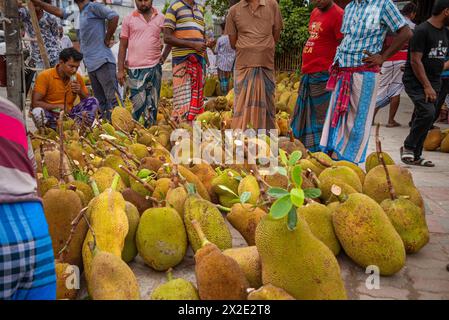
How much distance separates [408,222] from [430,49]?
3120mm

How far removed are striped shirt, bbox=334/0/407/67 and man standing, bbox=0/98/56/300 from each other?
308 centimetres

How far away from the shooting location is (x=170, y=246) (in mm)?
2109

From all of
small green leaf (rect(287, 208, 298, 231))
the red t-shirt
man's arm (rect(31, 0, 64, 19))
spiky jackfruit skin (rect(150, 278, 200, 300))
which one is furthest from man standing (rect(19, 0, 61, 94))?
small green leaf (rect(287, 208, 298, 231))

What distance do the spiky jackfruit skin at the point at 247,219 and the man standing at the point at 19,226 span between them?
1053 millimetres

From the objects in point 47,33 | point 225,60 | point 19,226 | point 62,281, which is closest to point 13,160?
point 19,226

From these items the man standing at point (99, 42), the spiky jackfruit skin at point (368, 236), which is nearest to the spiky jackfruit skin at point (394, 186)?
the spiky jackfruit skin at point (368, 236)

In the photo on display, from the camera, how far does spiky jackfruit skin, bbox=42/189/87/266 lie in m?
→ 2.00

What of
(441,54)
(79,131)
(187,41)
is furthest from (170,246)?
(441,54)

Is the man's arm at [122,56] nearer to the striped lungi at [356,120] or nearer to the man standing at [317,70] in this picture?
the man standing at [317,70]

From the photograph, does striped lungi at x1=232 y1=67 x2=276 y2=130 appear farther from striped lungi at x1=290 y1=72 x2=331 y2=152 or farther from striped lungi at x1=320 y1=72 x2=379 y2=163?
striped lungi at x1=320 y1=72 x2=379 y2=163

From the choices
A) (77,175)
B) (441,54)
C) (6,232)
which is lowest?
(77,175)

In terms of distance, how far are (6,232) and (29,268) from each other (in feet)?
0.46

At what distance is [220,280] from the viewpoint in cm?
158
